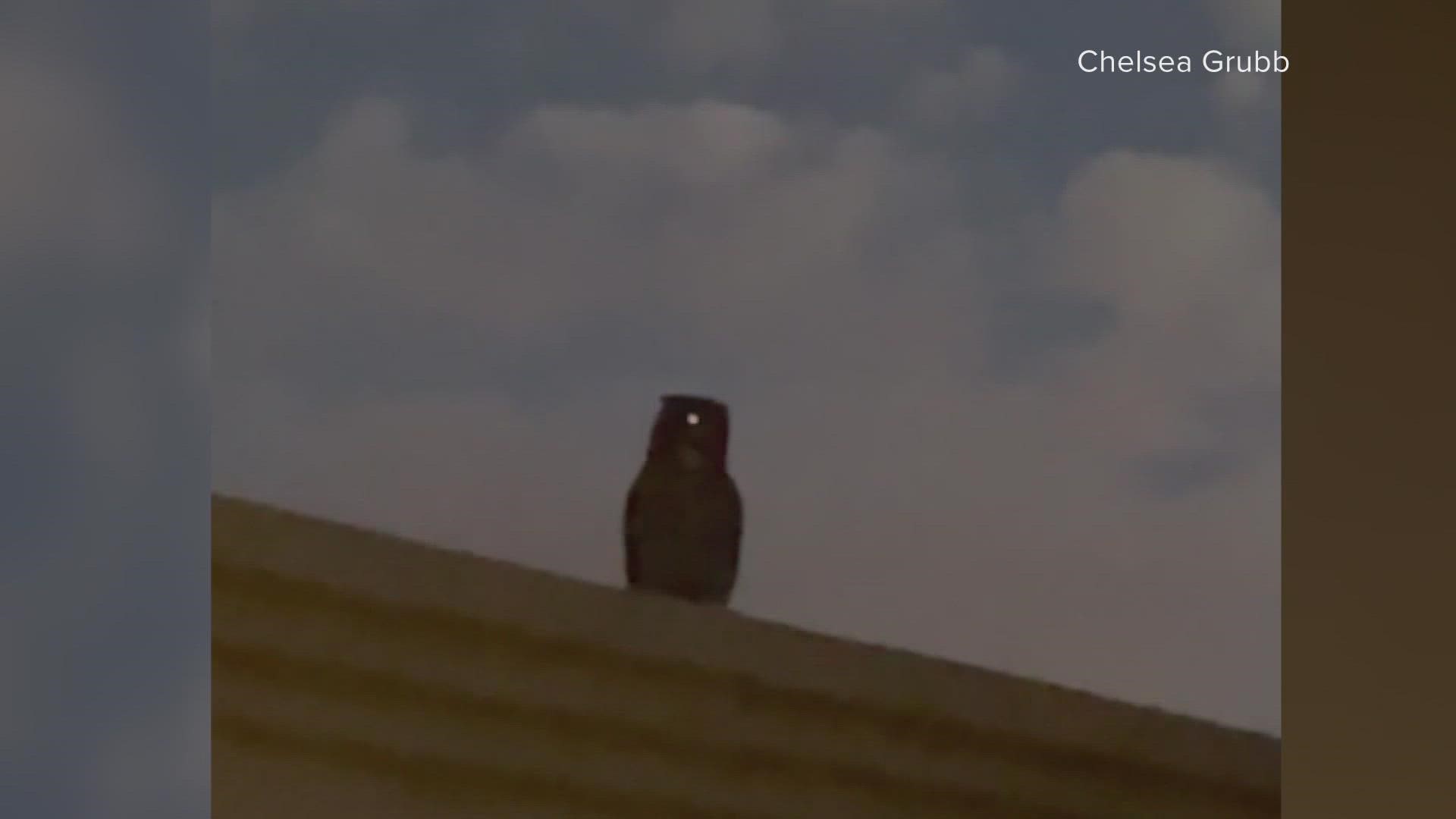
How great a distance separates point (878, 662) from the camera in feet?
5.25

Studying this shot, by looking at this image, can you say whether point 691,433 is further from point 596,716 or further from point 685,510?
point 596,716

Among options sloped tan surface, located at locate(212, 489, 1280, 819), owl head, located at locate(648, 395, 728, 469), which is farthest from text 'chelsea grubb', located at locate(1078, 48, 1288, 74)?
sloped tan surface, located at locate(212, 489, 1280, 819)

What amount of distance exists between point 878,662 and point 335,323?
65 centimetres

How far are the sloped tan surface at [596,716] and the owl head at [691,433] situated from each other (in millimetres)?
170

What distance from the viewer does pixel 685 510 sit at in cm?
162

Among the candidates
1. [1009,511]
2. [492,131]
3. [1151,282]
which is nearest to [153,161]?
[492,131]

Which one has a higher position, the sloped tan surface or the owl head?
the owl head

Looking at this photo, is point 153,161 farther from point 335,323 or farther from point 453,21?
point 453,21

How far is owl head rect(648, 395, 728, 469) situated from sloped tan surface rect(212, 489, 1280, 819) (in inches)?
6.7

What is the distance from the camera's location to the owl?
1590 mm

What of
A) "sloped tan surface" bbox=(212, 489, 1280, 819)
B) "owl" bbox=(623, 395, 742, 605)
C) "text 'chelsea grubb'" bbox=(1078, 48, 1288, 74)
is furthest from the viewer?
"text 'chelsea grubb'" bbox=(1078, 48, 1288, 74)

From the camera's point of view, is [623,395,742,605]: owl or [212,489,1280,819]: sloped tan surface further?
[623,395,742,605]: owl

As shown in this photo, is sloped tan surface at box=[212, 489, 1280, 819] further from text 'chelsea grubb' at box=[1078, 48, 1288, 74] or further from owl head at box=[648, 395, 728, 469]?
text 'chelsea grubb' at box=[1078, 48, 1288, 74]

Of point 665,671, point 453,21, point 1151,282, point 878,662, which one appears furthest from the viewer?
point 1151,282
